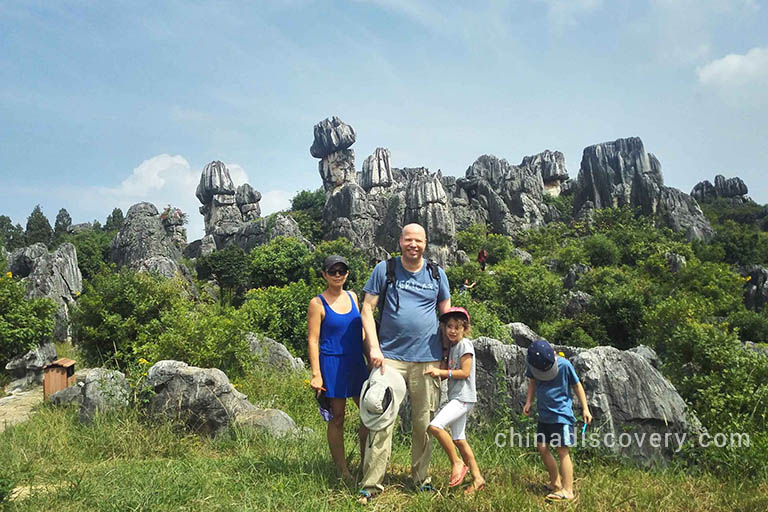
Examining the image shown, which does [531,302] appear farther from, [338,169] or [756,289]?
[338,169]

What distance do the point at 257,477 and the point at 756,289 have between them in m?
27.3

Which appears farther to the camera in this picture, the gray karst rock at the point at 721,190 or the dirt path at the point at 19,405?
the gray karst rock at the point at 721,190

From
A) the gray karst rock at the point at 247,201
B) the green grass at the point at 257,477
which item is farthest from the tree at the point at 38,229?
the green grass at the point at 257,477

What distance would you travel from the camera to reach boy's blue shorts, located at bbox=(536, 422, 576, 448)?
10.6 ft

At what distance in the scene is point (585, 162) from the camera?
49.8 m

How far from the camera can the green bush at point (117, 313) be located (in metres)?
8.77

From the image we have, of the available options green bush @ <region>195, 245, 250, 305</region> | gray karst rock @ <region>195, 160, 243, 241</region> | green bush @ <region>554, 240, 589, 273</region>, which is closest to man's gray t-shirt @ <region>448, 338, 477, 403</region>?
green bush @ <region>195, 245, 250, 305</region>

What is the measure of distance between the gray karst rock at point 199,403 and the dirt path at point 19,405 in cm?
209

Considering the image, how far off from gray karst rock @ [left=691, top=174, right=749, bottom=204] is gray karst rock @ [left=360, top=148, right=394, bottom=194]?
35.3 meters

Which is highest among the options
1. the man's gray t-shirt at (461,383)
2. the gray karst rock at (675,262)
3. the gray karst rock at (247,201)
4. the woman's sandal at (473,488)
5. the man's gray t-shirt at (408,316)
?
the gray karst rock at (247,201)

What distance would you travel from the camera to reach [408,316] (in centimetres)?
322

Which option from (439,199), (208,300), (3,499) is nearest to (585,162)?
(439,199)

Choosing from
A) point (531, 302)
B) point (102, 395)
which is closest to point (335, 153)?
point (531, 302)

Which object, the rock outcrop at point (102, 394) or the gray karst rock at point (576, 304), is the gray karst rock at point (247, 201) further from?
the rock outcrop at point (102, 394)
